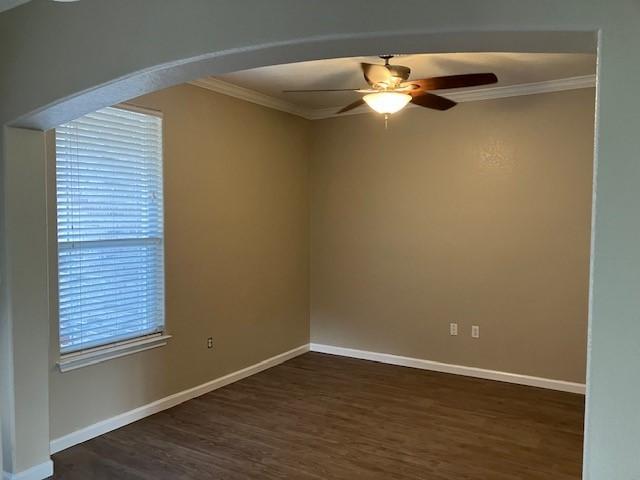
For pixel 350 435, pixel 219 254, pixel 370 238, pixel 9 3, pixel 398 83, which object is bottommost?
pixel 350 435

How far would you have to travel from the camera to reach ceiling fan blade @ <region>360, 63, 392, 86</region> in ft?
10.8

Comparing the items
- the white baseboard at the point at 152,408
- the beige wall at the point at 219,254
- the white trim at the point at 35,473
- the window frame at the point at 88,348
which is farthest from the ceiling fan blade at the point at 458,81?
the white trim at the point at 35,473

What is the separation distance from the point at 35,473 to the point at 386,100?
3.20 metres

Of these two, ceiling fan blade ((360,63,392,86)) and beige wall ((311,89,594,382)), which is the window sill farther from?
ceiling fan blade ((360,63,392,86))

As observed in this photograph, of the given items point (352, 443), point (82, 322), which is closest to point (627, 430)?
point (352, 443)

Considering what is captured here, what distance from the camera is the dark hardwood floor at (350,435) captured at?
310cm

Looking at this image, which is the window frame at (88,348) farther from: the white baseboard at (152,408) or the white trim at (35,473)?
the white trim at (35,473)

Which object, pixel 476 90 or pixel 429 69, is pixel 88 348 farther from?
pixel 476 90

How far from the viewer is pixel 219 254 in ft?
14.9

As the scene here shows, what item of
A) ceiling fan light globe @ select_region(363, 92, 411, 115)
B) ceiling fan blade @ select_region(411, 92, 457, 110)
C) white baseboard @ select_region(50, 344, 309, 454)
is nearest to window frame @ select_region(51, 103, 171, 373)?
white baseboard @ select_region(50, 344, 309, 454)

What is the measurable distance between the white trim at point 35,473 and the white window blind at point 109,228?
693mm

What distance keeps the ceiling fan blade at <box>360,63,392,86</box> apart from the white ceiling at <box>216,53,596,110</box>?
0.26 m

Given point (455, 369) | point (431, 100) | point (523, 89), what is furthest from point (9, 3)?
point (455, 369)

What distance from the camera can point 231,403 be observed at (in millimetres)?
4180
